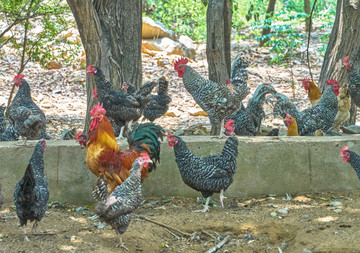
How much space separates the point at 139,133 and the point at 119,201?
1846 mm

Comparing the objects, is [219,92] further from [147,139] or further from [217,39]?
[217,39]

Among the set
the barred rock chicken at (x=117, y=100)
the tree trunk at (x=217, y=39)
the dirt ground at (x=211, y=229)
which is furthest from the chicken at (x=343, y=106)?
the barred rock chicken at (x=117, y=100)

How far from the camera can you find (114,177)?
630 centimetres

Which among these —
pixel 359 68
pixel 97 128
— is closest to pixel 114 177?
pixel 97 128

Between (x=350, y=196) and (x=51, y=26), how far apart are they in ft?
22.2

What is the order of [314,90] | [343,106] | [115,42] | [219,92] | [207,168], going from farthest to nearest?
[314,90]
[343,106]
[115,42]
[219,92]
[207,168]

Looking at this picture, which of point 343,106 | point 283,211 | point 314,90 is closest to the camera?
point 283,211

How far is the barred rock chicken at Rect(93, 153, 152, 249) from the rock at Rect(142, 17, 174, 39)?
13.6 metres

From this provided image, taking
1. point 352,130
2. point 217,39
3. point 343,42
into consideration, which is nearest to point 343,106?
point 352,130

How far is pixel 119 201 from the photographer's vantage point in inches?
205

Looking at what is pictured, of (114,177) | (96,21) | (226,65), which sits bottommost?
(114,177)

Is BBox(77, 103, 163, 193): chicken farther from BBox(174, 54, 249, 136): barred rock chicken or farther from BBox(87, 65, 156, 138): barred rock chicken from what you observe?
BBox(174, 54, 249, 136): barred rock chicken

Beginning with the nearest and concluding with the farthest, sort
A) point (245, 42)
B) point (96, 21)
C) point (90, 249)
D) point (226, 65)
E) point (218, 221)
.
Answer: point (90, 249) → point (218, 221) → point (96, 21) → point (226, 65) → point (245, 42)

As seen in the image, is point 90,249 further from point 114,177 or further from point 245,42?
point 245,42
